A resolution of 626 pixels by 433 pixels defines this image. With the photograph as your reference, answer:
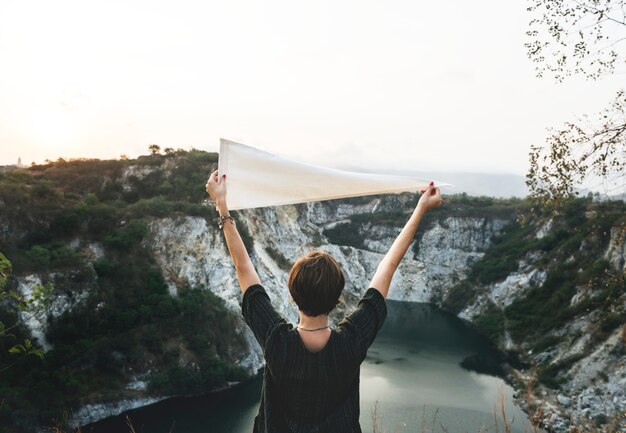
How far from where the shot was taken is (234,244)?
222 cm

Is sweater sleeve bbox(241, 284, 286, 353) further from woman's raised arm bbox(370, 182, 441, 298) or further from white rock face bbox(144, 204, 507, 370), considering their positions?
white rock face bbox(144, 204, 507, 370)

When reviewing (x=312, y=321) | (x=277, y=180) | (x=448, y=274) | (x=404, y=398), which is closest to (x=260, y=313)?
(x=312, y=321)

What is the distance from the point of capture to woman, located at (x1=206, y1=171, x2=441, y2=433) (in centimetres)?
192

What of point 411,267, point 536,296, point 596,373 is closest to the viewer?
point 596,373

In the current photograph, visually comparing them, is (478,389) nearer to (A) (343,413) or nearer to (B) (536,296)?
(B) (536,296)

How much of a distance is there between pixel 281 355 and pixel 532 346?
50.3 m

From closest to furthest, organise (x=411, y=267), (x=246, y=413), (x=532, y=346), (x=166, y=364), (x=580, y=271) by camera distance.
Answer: (x=246, y=413) < (x=166, y=364) < (x=532, y=346) < (x=580, y=271) < (x=411, y=267)

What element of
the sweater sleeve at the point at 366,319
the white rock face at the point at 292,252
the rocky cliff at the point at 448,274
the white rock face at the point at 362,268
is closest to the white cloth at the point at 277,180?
the sweater sleeve at the point at 366,319

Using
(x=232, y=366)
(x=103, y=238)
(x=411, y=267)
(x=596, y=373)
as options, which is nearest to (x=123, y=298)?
(x=103, y=238)

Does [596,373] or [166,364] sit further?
[596,373]

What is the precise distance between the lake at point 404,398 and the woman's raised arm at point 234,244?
16792 mm

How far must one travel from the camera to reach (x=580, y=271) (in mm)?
52188

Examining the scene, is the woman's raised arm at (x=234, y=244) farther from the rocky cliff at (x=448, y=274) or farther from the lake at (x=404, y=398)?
the lake at (x=404, y=398)

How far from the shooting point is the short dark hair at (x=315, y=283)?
6.20ft
